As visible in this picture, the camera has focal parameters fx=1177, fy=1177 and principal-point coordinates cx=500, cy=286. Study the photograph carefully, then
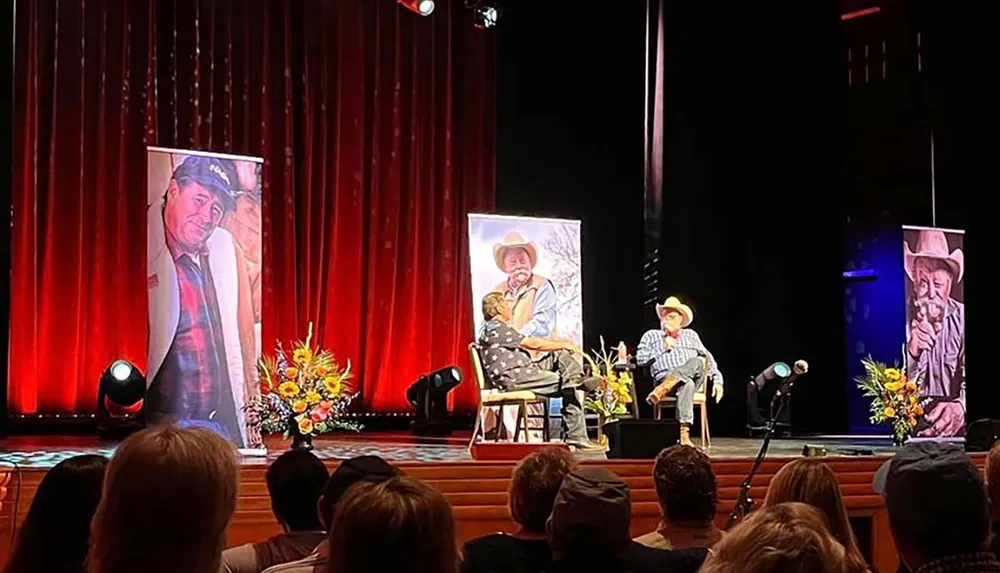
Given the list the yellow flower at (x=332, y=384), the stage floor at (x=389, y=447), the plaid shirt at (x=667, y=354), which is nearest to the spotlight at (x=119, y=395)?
the stage floor at (x=389, y=447)

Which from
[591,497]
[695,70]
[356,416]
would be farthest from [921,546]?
[695,70]

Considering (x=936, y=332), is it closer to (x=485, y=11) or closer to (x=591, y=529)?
(x=485, y=11)

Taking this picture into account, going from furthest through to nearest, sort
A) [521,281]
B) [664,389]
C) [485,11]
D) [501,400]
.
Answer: [485,11]
[521,281]
[664,389]
[501,400]

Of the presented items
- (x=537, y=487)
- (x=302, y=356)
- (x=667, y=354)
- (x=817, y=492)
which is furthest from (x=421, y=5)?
(x=817, y=492)

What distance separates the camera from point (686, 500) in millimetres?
2537

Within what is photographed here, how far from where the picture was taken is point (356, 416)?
9398 millimetres

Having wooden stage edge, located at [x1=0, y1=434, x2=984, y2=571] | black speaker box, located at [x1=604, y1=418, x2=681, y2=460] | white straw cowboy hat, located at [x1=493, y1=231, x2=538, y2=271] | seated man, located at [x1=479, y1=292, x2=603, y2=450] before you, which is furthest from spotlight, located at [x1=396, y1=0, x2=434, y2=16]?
wooden stage edge, located at [x1=0, y1=434, x2=984, y2=571]

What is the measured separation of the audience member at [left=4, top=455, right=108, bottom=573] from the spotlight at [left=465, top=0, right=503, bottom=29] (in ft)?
25.7

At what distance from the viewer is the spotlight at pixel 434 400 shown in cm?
895

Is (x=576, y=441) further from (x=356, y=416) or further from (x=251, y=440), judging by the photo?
(x=356, y=416)

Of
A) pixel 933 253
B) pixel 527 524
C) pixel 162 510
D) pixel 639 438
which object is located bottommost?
pixel 639 438

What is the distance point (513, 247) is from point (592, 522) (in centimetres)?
611

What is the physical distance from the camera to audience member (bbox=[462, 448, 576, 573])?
2.34 meters

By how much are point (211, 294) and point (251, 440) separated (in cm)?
81
